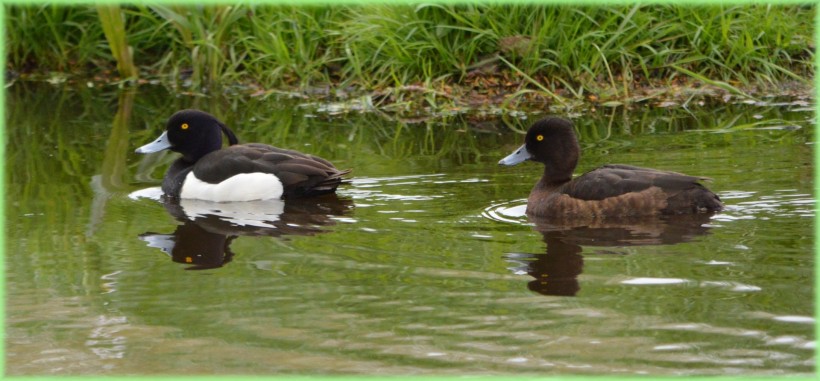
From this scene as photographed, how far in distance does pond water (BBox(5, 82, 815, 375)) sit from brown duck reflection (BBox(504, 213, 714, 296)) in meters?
0.02

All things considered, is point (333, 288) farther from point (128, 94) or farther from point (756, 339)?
point (128, 94)

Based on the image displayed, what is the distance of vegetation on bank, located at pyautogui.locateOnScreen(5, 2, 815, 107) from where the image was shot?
39.2 feet

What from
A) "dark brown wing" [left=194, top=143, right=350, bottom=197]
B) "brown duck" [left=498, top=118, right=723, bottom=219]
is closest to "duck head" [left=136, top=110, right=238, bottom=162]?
"dark brown wing" [left=194, top=143, right=350, bottom=197]

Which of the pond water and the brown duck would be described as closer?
the pond water

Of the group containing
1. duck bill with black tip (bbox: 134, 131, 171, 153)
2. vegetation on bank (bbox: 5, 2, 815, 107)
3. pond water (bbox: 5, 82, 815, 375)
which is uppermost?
vegetation on bank (bbox: 5, 2, 815, 107)

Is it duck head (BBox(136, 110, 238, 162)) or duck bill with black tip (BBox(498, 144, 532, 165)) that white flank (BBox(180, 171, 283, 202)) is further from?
duck bill with black tip (BBox(498, 144, 532, 165))

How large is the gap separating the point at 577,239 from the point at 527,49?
14.9ft

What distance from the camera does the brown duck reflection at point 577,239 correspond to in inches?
265

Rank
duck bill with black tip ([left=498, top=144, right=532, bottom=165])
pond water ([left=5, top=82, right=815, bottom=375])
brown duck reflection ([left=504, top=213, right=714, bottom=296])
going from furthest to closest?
duck bill with black tip ([left=498, top=144, right=532, bottom=165])
brown duck reflection ([left=504, top=213, right=714, bottom=296])
pond water ([left=5, top=82, right=815, bottom=375])

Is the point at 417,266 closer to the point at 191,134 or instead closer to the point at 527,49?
the point at 191,134

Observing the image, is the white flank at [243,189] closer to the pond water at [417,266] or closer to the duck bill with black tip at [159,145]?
the pond water at [417,266]

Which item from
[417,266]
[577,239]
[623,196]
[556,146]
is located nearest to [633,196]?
[623,196]

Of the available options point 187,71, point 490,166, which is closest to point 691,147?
point 490,166

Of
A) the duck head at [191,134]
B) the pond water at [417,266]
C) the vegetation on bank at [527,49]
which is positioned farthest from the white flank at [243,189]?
the vegetation on bank at [527,49]
